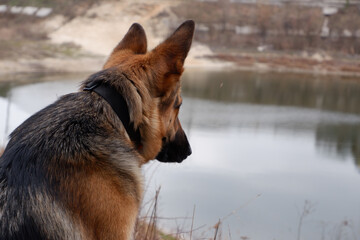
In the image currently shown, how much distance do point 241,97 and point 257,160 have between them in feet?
28.2

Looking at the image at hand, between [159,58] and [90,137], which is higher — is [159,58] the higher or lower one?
the higher one

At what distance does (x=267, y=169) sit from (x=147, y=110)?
351 inches

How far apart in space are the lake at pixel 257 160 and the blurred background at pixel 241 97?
0.14 feet

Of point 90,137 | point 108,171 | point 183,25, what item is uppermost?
point 183,25

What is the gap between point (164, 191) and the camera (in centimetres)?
848

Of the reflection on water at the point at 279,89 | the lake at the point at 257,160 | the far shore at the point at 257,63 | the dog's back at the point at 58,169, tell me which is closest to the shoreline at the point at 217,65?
the far shore at the point at 257,63

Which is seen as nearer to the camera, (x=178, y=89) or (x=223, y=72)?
(x=178, y=89)

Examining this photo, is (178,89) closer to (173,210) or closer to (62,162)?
(62,162)

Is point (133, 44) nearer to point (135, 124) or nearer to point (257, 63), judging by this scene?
point (135, 124)

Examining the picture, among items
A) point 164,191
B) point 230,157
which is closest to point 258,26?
point 230,157

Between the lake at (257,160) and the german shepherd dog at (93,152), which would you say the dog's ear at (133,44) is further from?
the lake at (257,160)

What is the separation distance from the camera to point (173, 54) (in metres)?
2.23

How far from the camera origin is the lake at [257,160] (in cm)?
776

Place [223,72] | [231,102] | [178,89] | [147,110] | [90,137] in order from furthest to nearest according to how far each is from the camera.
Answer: [223,72] → [231,102] → [178,89] → [147,110] → [90,137]
